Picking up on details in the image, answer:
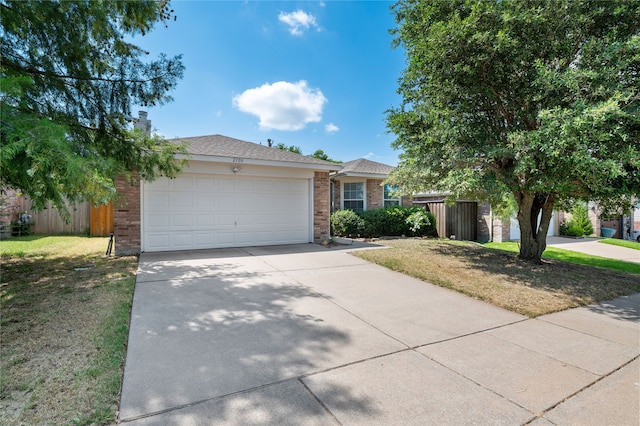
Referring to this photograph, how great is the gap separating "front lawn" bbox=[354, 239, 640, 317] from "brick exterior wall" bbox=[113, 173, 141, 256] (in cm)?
617

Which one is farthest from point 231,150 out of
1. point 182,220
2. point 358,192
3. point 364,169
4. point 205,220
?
point 364,169

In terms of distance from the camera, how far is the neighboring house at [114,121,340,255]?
27.8 ft

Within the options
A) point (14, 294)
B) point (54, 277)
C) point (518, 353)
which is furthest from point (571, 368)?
point (54, 277)

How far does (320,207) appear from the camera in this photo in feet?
36.0

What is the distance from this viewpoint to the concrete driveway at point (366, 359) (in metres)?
2.23

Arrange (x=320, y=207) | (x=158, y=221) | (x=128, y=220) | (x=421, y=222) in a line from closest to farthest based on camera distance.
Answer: (x=128, y=220), (x=158, y=221), (x=320, y=207), (x=421, y=222)

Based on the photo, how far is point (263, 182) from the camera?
10180mm

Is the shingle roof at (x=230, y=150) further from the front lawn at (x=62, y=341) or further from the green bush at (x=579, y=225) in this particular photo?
the green bush at (x=579, y=225)

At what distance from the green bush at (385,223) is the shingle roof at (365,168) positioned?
77.2 inches

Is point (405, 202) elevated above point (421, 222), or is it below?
above

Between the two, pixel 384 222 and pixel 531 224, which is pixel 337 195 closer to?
pixel 384 222


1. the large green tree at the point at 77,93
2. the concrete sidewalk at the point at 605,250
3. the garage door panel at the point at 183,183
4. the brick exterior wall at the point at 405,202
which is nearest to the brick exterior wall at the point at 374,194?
the brick exterior wall at the point at 405,202

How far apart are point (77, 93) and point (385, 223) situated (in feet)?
36.4

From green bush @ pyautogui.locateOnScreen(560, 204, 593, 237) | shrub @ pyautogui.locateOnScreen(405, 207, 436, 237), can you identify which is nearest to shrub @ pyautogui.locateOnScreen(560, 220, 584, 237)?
green bush @ pyautogui.locateOnScreen(560, 204, 593, 237)
